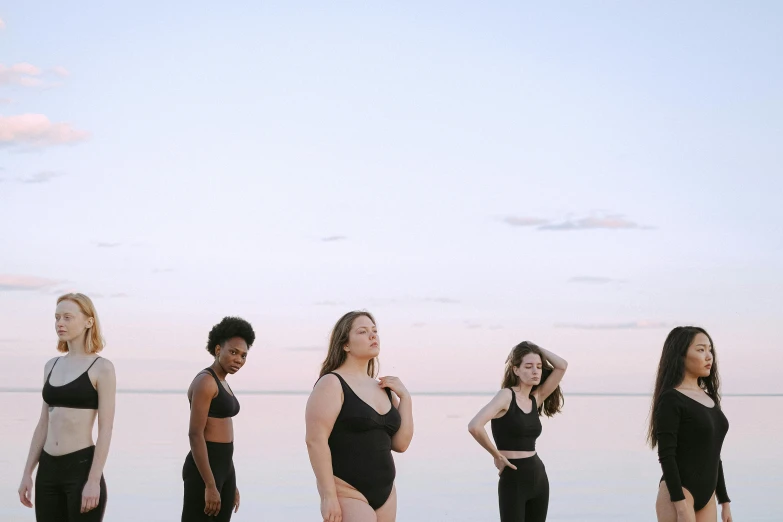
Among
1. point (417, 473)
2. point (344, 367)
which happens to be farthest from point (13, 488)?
point (344, 367)

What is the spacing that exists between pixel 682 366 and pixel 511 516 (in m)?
1.87

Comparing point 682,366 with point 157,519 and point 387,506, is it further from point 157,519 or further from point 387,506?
point 157,519

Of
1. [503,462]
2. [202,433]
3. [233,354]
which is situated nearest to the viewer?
[202,433]

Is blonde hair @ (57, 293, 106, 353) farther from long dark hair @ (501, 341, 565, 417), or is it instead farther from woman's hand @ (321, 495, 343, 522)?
long dark hair @ (501, 341, 565, 417)

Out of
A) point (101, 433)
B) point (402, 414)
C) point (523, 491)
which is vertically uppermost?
point (402, 414)

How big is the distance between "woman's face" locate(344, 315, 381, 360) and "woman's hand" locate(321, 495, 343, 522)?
2.58 ft

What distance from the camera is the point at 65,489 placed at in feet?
19.7

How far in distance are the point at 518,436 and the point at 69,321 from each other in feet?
10.7

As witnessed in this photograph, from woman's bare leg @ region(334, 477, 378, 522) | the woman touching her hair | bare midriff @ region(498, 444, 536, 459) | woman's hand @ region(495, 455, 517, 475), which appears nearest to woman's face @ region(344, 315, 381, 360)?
woman's bare leg @ region(334, 477, 378, 522)

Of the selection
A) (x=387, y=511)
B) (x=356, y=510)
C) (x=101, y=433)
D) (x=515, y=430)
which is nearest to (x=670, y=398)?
(x=515, y=430)

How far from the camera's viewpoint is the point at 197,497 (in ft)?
23.2

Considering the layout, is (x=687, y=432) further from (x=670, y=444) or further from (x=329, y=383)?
(x=329, y=383)

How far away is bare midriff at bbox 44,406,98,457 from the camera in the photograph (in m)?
6.06

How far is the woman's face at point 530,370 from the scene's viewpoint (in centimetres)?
765
